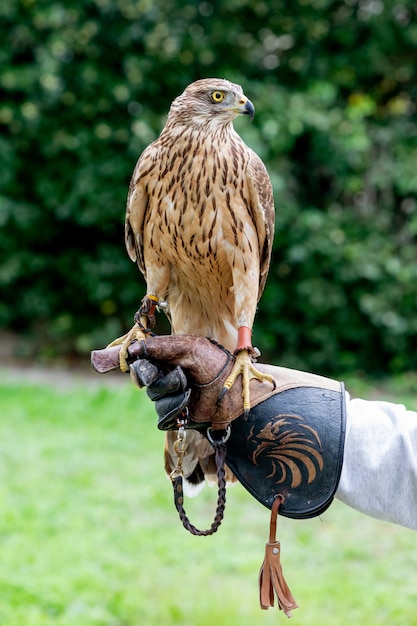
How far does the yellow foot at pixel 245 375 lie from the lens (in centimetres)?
226

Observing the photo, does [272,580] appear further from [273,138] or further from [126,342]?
[273,138]

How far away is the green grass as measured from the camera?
3.72 m

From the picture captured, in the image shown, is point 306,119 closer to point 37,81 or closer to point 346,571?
point 37,81

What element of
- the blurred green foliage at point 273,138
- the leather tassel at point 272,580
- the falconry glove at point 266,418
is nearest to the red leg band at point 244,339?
the falconry glove at point 266,418

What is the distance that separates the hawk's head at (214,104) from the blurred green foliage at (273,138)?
4.53m

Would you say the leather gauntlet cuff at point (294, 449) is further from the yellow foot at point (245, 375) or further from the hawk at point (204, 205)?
the hawk at point (204, 205)

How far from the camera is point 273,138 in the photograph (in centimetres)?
725

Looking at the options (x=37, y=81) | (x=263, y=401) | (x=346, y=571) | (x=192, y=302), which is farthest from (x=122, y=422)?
(x=263, y=401)

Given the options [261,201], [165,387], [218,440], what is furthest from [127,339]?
[261,201]

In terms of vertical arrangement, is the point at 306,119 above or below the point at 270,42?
below

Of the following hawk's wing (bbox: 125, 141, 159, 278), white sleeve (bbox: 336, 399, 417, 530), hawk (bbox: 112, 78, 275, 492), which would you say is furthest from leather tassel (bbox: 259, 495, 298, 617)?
hawk's wing (bbox: 125, 141, 159, 278)

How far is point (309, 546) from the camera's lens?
448 centimetres

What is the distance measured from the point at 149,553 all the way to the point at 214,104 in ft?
8.74

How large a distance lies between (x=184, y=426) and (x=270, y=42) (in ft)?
21.5
